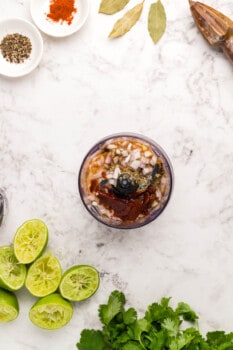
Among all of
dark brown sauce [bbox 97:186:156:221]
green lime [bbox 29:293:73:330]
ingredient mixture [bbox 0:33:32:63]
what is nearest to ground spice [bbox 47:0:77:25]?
ingredient mixture [bbox 0:33:32:63]

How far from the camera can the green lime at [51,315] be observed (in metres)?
3.18

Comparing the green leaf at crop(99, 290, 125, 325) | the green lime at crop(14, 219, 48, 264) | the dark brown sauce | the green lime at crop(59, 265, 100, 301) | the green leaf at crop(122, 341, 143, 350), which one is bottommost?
the green leaf at crop(122, 341, 143, 350)

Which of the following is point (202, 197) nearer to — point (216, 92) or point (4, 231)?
point (216, 92)

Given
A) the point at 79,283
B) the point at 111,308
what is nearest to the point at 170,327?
the point at 111,308

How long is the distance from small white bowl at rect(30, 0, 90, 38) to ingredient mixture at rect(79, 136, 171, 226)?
0.46m

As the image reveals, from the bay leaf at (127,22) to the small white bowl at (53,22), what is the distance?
4.7 inches

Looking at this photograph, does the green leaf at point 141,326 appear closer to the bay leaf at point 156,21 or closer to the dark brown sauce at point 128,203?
the dark brown sauce at point 128,203

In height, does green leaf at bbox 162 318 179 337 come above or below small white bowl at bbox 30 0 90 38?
below

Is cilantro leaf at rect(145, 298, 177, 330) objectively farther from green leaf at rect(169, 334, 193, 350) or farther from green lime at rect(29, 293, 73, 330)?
green lime at rect(29, 293, 73, 330)

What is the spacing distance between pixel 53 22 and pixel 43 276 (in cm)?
94

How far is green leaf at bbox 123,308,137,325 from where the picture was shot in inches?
125

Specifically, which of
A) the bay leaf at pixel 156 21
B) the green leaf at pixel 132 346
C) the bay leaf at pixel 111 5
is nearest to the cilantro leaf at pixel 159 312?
the green leaf at pixel 132 346

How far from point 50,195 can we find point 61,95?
0.37 metres

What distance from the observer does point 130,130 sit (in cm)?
326
